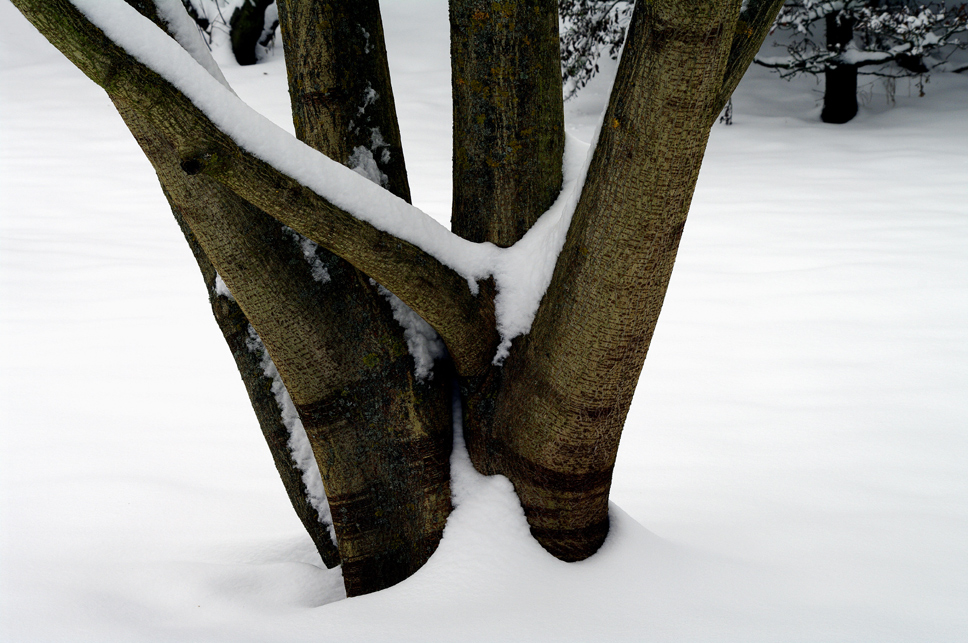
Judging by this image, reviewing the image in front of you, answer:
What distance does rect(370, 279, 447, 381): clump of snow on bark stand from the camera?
6.25ft

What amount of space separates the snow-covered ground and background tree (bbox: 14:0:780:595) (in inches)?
8.4

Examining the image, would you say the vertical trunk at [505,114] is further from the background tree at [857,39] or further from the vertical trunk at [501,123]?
the background tree at [857,39]

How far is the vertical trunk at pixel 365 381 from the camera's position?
70.6 inches

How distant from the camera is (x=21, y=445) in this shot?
316 cm

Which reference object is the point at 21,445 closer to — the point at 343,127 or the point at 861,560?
the point at 343,127

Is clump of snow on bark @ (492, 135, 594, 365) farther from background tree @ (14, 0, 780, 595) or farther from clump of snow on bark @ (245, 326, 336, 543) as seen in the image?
clump of snow on bark @ (245, 326, 336, 543)

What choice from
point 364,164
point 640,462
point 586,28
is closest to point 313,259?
point 364,164

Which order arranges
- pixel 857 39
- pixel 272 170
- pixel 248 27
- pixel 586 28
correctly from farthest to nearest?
pixel 248 27, pixel 857 39, pixel 586 28, pixel 272 170

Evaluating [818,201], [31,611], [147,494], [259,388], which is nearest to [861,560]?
[259,388]

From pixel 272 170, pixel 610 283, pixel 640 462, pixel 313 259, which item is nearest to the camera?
pixel 272 170

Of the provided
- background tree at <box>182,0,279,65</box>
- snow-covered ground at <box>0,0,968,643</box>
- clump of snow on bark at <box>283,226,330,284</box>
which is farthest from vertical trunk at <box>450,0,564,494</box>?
background tree at <box>182,0,279,65</box>

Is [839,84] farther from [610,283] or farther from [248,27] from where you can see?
[610,283]

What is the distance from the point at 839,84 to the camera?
402 inches

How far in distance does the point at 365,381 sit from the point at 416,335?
0.18 m
